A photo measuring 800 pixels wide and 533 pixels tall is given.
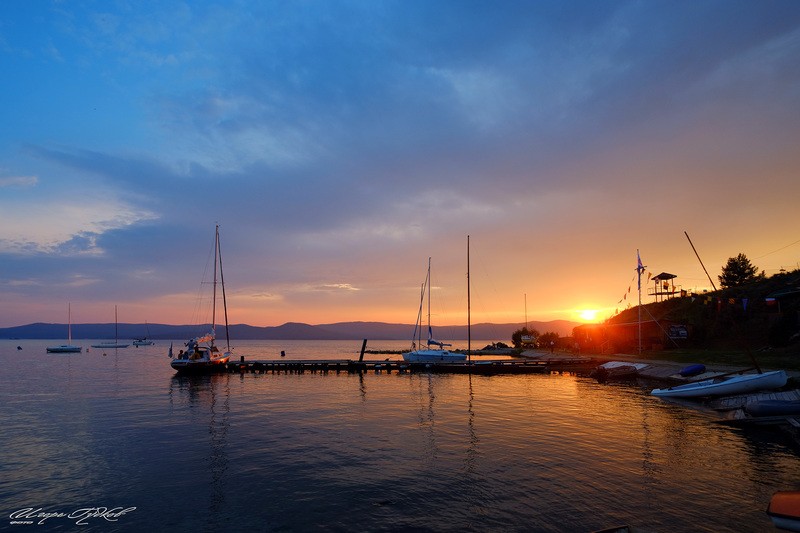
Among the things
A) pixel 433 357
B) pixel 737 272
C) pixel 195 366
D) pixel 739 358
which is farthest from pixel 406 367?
pixel 737 272

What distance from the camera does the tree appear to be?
278 ft

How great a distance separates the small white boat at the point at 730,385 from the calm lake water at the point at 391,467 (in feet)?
8.52

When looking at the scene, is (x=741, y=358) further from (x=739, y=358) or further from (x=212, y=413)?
(x=212, y=413)

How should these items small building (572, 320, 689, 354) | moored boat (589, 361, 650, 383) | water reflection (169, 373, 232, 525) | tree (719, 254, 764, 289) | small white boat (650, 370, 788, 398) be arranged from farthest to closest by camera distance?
1. tree (719, 254, 764, 289)
2. small building (572, 320, 689, 354)
3. moored boat (589, 361, 650, 383)
4. small white boat (650, 370, 788, 398)
5. water reflection (169, 373, 232, 525)

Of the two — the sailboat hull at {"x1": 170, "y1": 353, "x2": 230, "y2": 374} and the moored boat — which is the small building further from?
the sailboat hull at {"x1": 170, "y1": 353, "x2": 230, "y2": 374}

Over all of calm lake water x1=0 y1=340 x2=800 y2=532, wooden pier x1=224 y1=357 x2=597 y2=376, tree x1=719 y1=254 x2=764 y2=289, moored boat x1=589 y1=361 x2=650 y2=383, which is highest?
tree x1=719 y1=254 x2=764 y2=289

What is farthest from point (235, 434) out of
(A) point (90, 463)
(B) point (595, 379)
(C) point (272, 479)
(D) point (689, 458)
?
(B) point (595, 379)

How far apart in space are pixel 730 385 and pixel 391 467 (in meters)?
27.7

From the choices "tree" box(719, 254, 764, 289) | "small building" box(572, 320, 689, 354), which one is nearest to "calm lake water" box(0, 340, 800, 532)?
"small building" box(572, 320, 689, 354)

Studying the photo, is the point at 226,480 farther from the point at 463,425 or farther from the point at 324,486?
the point at 463,425

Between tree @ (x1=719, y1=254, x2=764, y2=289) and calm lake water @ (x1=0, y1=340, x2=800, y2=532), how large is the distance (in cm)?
6670

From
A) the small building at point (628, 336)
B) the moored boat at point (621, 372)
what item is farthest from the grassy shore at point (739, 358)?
the small building at point (628, 336)

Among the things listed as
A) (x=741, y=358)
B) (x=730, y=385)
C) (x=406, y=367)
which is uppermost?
(x=730, y=385)

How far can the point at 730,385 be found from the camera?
32156 mm
